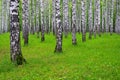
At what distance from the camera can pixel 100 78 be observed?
11.7 m

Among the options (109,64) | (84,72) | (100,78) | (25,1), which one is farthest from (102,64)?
(25,1)

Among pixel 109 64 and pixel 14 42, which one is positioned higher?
pixel 14 42

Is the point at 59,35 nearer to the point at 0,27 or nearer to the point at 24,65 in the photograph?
the point at 24,65

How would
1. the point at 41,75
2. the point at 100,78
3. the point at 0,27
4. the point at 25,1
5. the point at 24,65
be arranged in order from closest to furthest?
the point at 100,78
the point at 41,75
the point at 24,65
the point at 25,1
the point at 0,27

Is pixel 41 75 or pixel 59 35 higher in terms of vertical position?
pixel 59 35

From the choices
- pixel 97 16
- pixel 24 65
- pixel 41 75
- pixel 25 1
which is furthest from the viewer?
pixel 97 16

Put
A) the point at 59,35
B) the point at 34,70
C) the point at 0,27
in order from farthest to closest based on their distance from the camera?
the point at 0,27
the point at 59,35
the point at 34,70

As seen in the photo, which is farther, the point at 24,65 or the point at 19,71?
the point at 24,65

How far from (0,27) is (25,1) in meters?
33.5

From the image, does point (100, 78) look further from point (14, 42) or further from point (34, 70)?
point (14, 42)

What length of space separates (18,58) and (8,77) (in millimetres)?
3282

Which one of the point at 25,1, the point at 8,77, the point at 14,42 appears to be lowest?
the point at 8,77

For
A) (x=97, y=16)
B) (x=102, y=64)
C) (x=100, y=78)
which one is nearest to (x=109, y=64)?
(x=102, y=64)

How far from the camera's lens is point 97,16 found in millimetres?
37875
